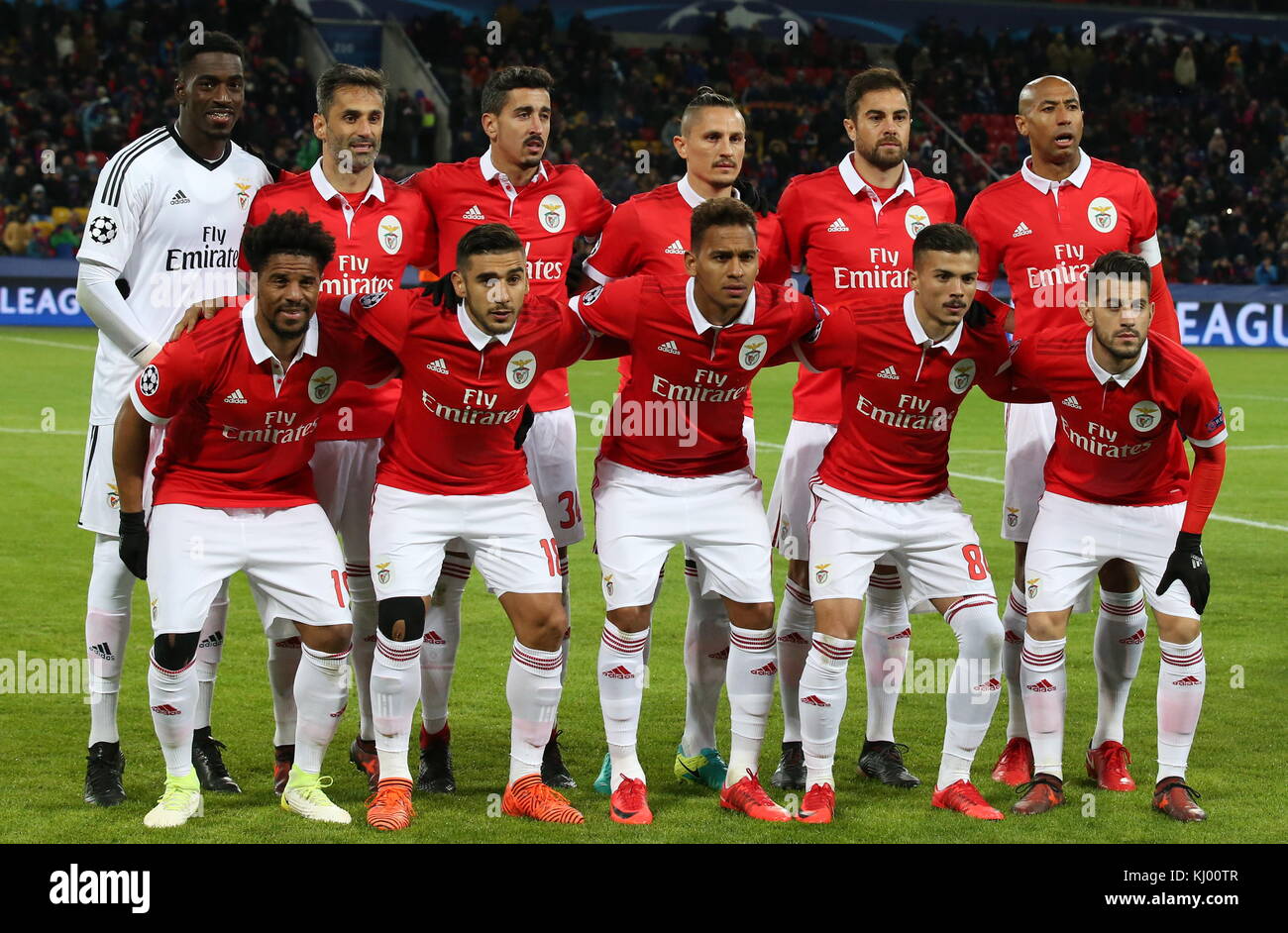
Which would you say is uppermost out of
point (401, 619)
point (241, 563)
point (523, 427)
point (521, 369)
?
point (521, 369)

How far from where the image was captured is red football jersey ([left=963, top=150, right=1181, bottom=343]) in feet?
20.5

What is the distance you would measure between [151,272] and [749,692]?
268cm

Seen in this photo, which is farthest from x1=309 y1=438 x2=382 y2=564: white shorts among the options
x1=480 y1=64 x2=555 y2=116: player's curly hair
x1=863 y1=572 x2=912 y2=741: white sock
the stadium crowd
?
the stadium crowd

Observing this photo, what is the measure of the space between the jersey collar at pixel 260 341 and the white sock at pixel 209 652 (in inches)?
37.6

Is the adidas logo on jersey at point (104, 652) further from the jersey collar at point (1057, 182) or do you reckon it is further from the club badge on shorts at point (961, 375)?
the jersey collar at point (1057, 182)

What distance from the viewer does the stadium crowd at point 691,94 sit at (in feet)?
89.5

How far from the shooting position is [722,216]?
543cm

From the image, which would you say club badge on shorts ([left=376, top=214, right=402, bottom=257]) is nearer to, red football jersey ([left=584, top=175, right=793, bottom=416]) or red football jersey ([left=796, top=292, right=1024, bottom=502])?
red football jersey ([left=584, top=175, right=793, bottom=416])

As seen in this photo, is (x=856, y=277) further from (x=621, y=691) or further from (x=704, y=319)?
(x=621, y=691)

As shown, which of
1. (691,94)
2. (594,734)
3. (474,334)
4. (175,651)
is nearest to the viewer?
(175,651)

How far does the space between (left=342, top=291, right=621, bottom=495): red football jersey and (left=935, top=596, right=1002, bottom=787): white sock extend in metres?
1.65

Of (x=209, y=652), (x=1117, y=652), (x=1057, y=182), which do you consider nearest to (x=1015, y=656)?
(x=1117, y=652)

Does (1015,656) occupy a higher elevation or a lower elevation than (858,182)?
lower
